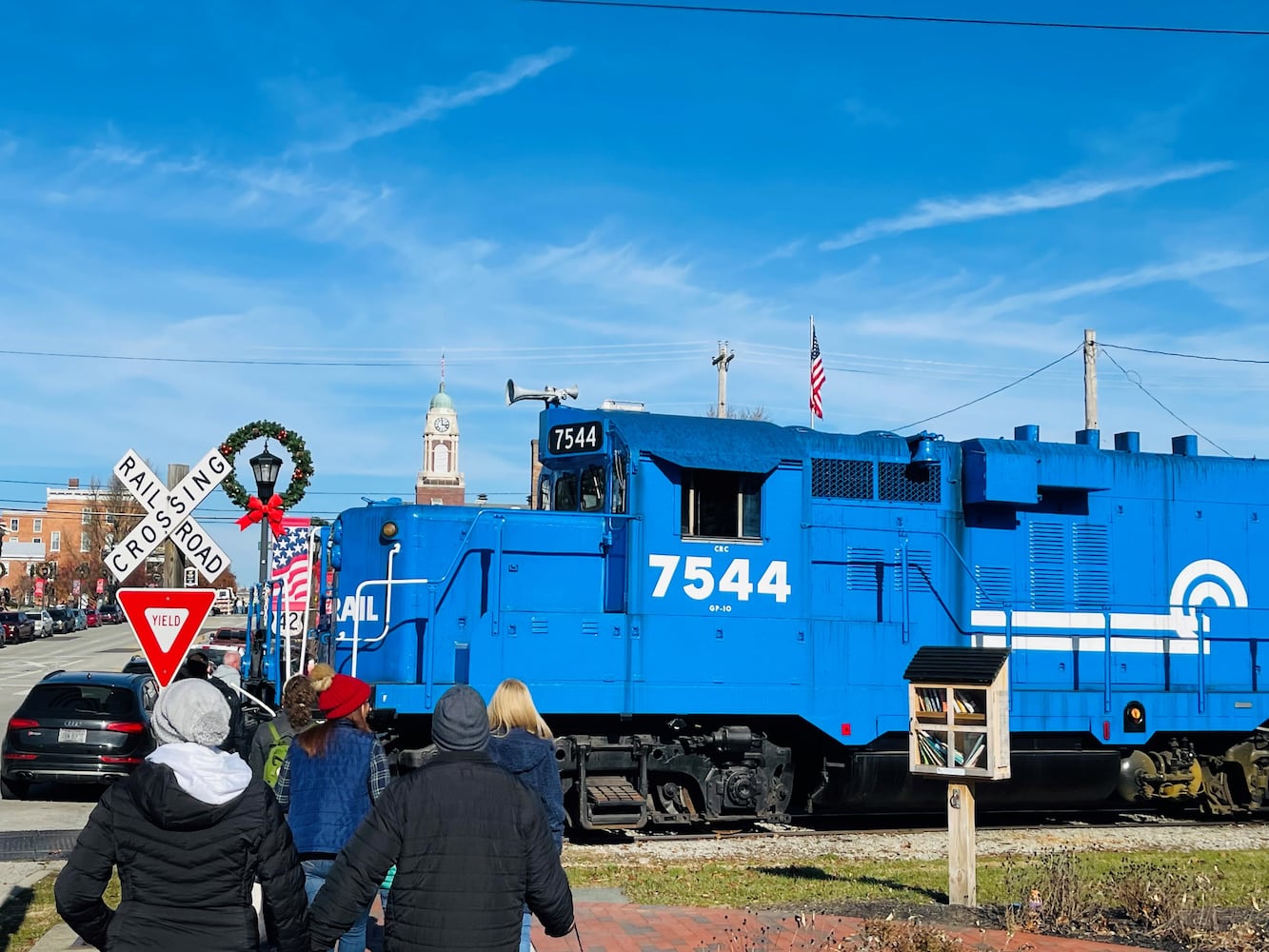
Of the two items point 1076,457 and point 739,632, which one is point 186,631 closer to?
point 739,632

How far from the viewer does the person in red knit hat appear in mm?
5887

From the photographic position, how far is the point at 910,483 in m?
14.1

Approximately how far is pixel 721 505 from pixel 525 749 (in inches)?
274

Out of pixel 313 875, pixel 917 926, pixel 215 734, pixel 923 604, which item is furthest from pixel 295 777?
pixel 923 604

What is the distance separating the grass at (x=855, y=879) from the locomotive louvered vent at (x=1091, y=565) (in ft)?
10.8

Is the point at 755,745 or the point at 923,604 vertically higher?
the point at 923,604

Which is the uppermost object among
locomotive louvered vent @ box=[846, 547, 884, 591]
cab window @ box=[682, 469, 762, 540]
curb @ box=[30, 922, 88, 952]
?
cab window @ box=[682, 469, 762, 540]

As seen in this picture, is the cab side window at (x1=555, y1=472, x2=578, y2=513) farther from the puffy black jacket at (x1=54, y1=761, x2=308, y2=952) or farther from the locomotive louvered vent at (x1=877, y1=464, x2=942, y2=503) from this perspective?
the puffy black jacket at (x1=54, y1=761, x2=308, y2=952)

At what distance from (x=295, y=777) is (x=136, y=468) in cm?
655

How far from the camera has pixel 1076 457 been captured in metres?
14.7

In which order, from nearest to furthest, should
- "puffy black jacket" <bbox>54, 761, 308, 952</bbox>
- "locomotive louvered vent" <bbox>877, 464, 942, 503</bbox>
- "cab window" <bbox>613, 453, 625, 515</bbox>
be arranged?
1. "puffy black jacket" <bbox>54, 761, 308, 952</bbox>
2. "cab window" <bbox>613, 453, 625, 515</bbox>
3. "locomotive louvered vent" <bbox>877, 464, 942, 503</bbox>

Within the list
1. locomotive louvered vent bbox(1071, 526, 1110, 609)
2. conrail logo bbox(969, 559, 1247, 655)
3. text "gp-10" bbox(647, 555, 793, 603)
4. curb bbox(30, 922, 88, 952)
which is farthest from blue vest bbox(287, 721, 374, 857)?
locomotive louvered vent bbox(1071, 526, 1110, 609)

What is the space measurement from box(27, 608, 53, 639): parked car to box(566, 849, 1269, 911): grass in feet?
207

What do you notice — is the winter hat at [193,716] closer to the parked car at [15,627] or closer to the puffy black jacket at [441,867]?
the puffy black jacket at [441,867]
